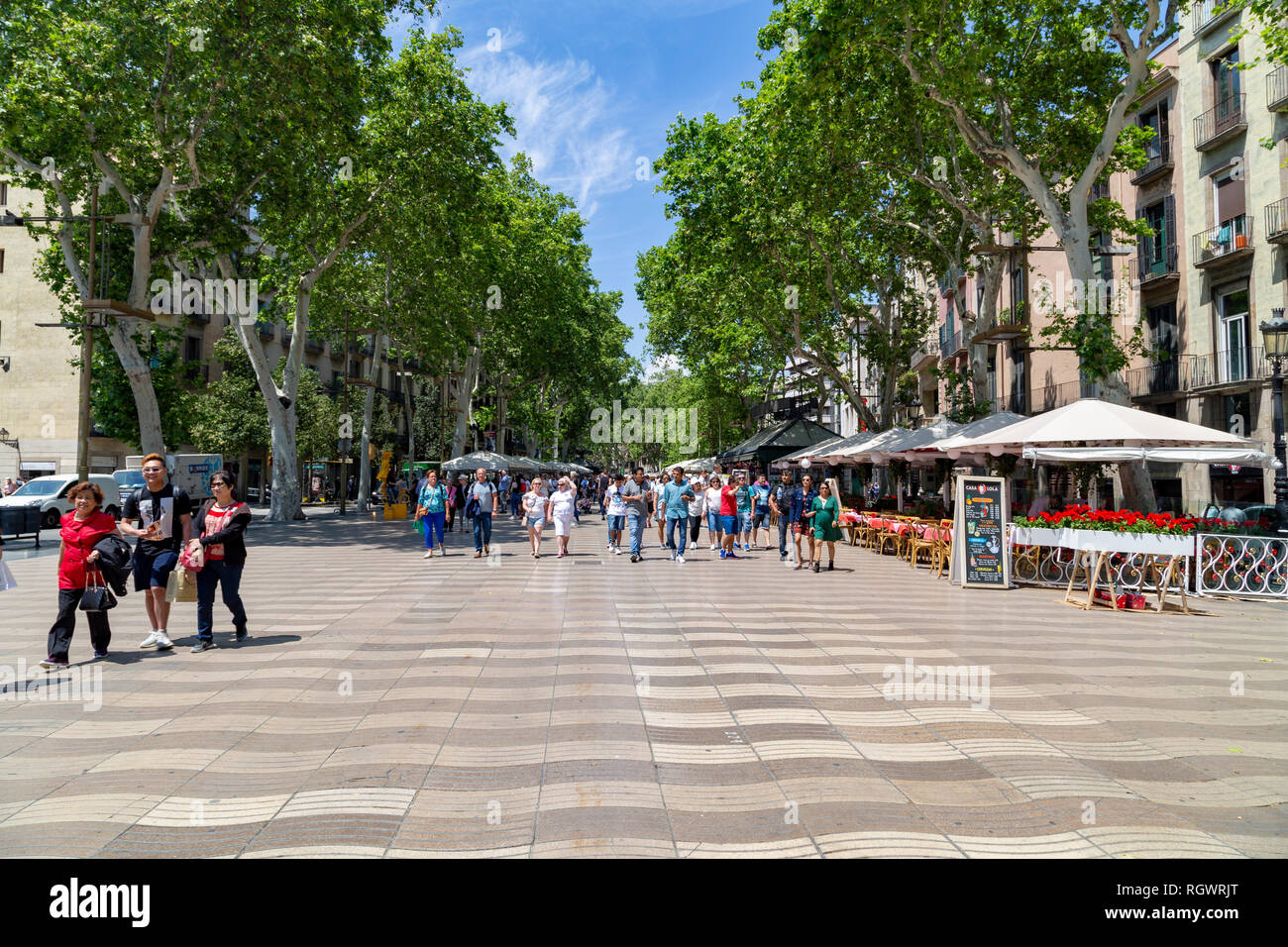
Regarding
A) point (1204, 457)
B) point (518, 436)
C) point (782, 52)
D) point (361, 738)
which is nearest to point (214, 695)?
point (361, 738)

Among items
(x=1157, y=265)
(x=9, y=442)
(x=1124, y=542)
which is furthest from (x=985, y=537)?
(x=9, y=442)

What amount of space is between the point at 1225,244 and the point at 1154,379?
14.1ft

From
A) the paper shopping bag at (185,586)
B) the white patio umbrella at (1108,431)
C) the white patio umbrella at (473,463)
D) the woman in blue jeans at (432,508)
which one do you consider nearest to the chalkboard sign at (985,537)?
the white patio umbrella at (1108,431)

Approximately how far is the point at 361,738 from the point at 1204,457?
40.0 ft

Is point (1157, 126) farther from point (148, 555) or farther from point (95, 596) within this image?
point (95, 596)

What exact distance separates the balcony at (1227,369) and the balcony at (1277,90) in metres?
5.83

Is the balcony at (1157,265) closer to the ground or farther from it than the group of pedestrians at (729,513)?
farther from it

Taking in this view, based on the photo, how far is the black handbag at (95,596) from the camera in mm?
6414

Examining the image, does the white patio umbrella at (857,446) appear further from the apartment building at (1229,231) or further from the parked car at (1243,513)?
the apartment building at (1229,231)

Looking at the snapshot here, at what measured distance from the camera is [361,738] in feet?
15.6

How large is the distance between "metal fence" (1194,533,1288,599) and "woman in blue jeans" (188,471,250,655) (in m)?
12.4

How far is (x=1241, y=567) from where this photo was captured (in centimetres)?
1162

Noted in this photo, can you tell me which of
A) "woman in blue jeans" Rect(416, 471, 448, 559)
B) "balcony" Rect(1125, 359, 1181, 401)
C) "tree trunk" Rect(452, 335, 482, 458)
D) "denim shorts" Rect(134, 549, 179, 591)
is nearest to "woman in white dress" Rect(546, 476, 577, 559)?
"woman in blue jeans" Rect(416, 471, 448, 559)
